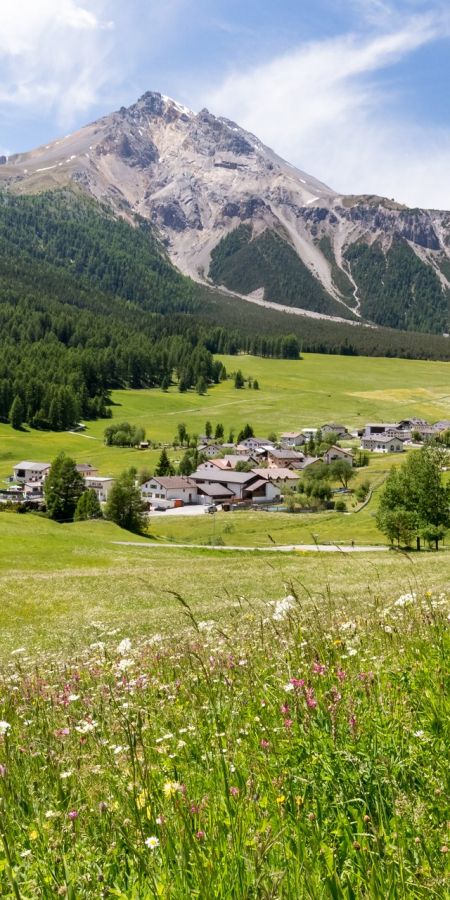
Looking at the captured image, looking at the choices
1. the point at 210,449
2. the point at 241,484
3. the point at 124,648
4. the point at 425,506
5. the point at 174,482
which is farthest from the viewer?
the point at 210,449

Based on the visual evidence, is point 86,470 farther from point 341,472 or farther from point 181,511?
point 341,472

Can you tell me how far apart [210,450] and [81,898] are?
17193cm

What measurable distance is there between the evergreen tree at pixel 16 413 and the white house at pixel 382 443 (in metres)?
110

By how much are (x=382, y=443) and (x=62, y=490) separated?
11479cm

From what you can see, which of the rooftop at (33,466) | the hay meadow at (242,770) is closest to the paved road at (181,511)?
the rooftop at (33,466)

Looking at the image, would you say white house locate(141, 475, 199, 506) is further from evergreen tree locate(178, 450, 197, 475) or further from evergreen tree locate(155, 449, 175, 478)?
evergreen tree locate(178, 450, 197, 475)

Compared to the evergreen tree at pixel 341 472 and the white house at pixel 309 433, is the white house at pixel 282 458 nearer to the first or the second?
the evergreen tree at pixel 341 472

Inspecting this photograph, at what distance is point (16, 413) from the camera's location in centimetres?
19538

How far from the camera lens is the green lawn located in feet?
67.5

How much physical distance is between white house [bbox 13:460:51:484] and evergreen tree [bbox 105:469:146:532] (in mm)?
60147

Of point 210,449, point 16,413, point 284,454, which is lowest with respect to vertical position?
point 210,449

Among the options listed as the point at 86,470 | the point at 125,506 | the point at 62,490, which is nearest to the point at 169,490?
the point at 86,470

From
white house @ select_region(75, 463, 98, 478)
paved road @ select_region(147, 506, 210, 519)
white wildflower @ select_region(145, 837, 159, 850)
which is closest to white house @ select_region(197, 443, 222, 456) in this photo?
white house @ select_region(75, 463, 98, 478)

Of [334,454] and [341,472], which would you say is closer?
[341,472]
